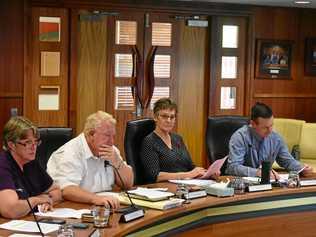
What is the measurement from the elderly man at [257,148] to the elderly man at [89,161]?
0.98 m

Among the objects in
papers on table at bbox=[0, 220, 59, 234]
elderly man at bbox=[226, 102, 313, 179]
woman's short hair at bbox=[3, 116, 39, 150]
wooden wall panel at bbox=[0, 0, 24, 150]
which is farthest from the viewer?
wooden wall panel at bbox=[0, 0, 24, 150]

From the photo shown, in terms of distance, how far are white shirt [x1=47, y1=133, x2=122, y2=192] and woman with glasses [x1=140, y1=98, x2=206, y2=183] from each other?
55 centimetres

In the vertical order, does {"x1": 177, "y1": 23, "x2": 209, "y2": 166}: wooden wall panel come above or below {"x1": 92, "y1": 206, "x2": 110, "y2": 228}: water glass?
above

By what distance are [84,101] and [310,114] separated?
3.13m

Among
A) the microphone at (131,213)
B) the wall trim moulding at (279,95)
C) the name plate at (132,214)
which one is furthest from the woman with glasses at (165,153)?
the wall trim moulding at (279,95)

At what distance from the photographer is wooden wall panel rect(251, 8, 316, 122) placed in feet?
25.4

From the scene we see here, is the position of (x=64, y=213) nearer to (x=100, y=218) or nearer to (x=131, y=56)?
(x=100, y=218)

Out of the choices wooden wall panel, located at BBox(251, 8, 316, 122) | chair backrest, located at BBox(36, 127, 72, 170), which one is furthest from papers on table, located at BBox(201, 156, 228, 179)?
wooden wall panel, located at BBox(251, 8, 316, 122)

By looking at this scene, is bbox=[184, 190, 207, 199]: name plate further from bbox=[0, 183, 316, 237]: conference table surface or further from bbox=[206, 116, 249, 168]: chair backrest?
bbox=[206, 116, 249, 168]: chair backrest

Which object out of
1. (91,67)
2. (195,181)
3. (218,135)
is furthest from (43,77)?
(195,181)

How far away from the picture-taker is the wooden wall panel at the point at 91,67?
22.1ft

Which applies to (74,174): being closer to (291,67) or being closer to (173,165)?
(173,165)

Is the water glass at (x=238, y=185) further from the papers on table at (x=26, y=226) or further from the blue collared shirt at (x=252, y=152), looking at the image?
the papers on table at (x=26, y=226)

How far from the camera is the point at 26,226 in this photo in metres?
2.67
